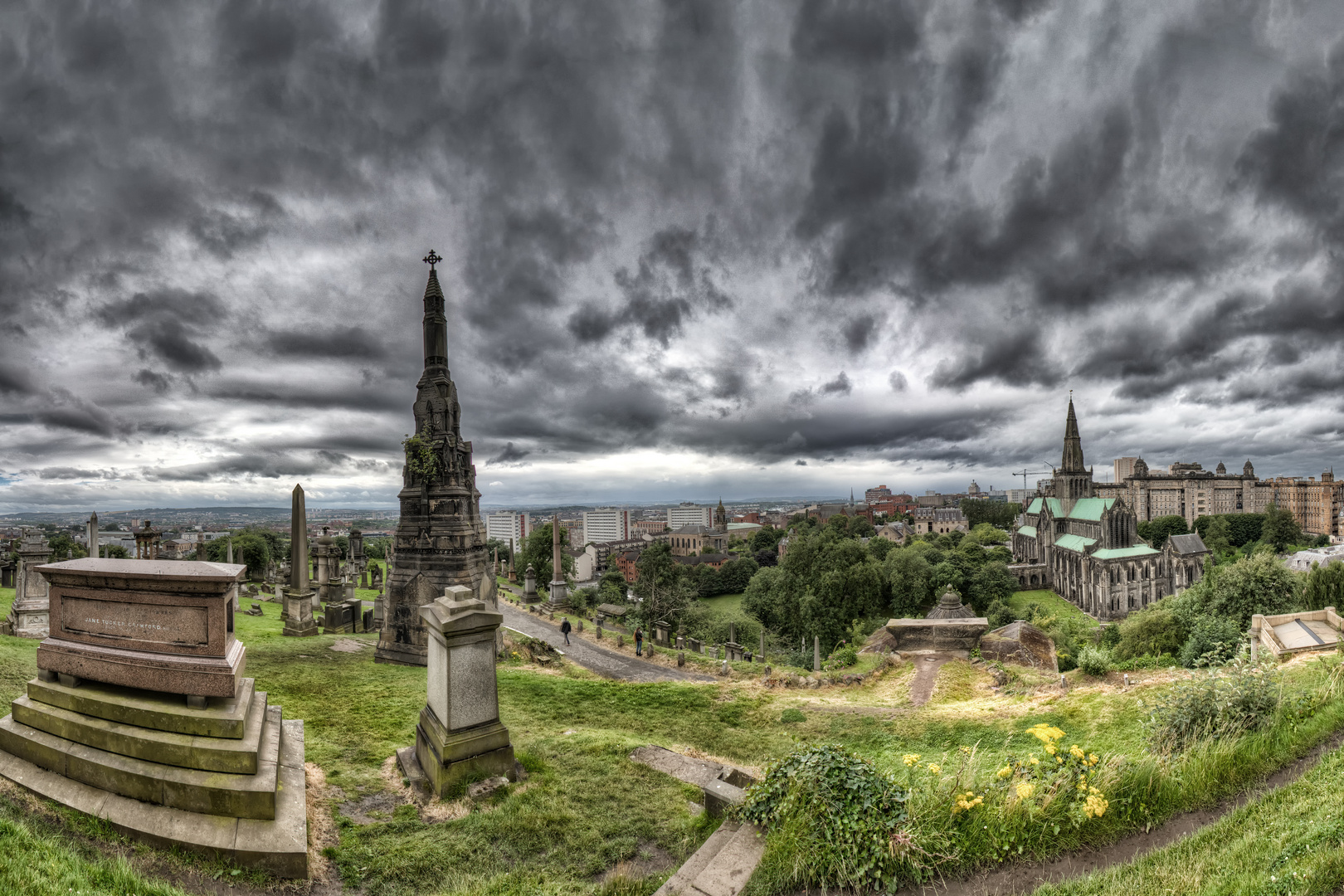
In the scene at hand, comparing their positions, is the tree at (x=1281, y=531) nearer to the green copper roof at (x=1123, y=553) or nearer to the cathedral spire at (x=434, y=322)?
the green copper roof at (x=1123, y=553)

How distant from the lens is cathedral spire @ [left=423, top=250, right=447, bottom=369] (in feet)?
52.3

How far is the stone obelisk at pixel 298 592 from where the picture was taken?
16859 millimetres

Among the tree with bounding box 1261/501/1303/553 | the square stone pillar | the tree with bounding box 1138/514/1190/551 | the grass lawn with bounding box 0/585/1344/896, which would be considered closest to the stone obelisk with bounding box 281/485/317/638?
the grass lawn with bounding box 0/585/1344/896

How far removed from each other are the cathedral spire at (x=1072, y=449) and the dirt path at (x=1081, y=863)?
7235 centimetres

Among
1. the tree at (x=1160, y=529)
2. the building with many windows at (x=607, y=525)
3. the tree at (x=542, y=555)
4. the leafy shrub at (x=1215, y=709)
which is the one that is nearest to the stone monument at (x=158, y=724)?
the leafy shrub at (x=1215, y=709)

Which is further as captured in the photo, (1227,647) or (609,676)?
(609,676)

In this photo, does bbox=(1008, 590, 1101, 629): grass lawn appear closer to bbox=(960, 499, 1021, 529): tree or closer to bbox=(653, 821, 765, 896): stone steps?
bbox=(653, 821, 765, 896): stone steps

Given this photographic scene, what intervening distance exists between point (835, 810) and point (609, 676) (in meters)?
12.5

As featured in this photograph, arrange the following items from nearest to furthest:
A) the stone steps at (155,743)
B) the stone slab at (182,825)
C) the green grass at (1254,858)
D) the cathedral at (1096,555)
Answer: the green grass at (1254,858) < the stone slab at (182,825) < the stone steps at (155,743) < the cathedral at (1096,555)

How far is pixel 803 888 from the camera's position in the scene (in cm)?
397

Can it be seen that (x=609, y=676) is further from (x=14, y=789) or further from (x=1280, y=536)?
(x=1280, y=536)

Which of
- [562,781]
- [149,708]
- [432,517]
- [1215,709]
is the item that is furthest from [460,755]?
[432,517]

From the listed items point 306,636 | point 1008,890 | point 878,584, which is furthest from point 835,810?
point 878,584

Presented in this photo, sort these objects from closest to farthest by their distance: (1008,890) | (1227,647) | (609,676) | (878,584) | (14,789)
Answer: (1008,890) < (14,789) < (1227,647) < (609,676) < (878,584)
